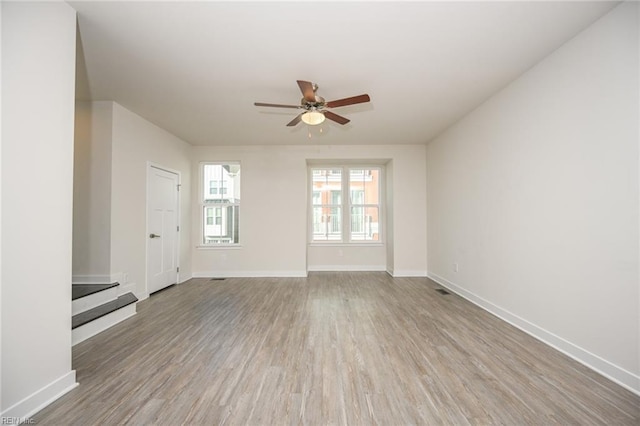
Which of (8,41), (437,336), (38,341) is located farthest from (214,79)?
(437,336)

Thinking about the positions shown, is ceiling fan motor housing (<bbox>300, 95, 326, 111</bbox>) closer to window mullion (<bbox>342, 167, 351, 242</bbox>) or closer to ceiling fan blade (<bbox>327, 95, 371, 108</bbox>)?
ceiling fan blade (<bbox>327, 95, 371, 108</bbox>)

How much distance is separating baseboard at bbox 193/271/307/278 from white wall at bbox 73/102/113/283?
2.15m

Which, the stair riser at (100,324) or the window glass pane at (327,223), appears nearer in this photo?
the stair riser at (100,324)

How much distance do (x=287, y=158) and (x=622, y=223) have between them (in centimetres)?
477

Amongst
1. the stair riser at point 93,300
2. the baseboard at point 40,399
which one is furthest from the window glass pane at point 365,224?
the baseboard at point 40,399

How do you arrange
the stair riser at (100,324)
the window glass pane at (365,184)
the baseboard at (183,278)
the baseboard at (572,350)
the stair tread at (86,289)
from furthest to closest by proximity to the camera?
1. the window glass pane at (365,184)
2. the baseboard at (183,278)
3. the stair tread at (86,289)
4. the stair riser at (100,324)
5. the baseboard at (572,350)

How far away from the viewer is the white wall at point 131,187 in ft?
11.1

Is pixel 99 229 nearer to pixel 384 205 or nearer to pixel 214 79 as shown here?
pixel 214 79

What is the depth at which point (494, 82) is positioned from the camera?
2.87 m

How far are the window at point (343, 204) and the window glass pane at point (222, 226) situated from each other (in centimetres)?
177

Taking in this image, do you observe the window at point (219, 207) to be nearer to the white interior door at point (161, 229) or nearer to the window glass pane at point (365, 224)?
the white interior door at point (161, 229)

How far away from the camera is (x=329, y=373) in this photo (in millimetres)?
1963

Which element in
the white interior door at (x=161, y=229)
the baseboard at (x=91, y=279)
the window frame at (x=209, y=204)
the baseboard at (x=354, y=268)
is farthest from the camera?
the baseboard at (x=354, y=268)

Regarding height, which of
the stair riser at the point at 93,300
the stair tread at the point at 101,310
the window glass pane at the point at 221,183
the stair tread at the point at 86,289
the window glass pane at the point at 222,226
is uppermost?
the window glass pane at the point at 221,183
